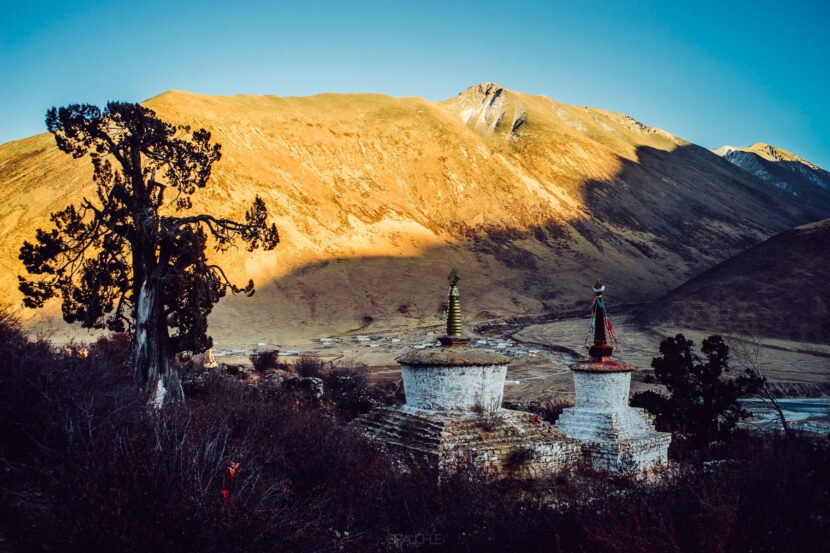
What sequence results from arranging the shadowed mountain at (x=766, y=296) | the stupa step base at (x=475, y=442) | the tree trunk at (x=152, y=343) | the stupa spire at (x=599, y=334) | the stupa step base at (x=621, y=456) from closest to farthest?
the stupa step base at (x=475, y=442) → the stupa step base at (x=621, y=456) → the stupa spire at (x=599, y=334) → the tree trunk at (x=152, y=343) → the shadowed mountain at (x=766, y=296)

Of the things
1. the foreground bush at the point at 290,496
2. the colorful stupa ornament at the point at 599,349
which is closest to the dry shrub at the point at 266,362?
the foreground bush at the point at 290,496

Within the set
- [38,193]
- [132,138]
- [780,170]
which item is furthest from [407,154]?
[780,170]

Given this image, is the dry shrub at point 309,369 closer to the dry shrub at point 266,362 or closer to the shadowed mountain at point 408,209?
the dry shrub at point 266,362

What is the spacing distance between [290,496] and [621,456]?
21.8 ft

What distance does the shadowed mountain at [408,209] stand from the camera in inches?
2106

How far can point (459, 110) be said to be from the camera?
4493 inches

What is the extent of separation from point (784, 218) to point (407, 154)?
6930 cm

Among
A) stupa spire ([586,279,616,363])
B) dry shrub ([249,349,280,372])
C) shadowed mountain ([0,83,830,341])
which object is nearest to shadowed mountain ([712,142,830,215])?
shadowed mountain ([0,83,830,341])

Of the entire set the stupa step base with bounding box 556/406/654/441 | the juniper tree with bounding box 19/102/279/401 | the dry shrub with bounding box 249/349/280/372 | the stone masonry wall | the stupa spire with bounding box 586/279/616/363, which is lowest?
the dry shrub with bounding box 249/349/280/372

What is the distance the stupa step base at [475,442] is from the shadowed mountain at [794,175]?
456ft

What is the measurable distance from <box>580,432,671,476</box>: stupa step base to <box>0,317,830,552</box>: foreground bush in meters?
1.38

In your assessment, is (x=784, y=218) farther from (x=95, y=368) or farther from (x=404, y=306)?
(x=95, y=368)

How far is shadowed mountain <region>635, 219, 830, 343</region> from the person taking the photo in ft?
148

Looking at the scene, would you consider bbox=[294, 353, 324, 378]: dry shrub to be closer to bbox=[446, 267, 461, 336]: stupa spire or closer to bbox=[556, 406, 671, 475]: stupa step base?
bbox=[556, 406, 671, 475]: stupa step base
